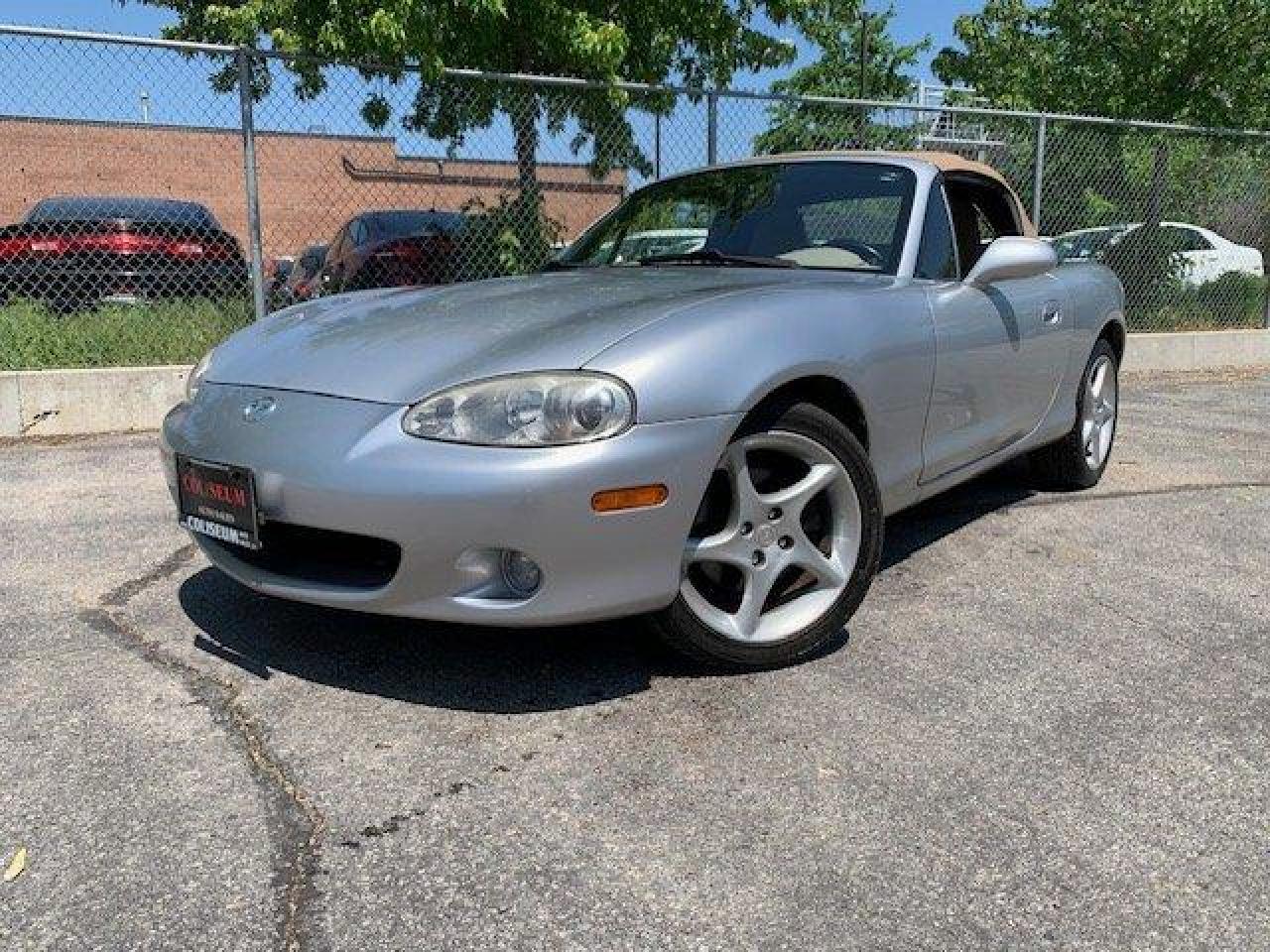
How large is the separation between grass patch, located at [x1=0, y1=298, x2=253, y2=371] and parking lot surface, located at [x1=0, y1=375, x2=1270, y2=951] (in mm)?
3114

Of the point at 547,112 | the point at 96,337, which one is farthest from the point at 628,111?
the point at 96,337

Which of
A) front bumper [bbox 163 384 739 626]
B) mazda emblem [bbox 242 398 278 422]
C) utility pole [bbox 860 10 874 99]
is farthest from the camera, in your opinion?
utility pole [bbox 860 10 874 99]

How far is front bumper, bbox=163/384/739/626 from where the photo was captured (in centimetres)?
235

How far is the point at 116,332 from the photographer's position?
255 inches

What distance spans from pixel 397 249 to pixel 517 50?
2.06 m

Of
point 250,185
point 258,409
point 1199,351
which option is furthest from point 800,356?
point 1199,351

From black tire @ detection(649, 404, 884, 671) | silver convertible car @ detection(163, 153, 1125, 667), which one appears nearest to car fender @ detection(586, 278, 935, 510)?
silver convertible car @ detection(163, 153, 1125, 667)

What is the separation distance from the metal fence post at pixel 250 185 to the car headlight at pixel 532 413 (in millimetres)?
4469

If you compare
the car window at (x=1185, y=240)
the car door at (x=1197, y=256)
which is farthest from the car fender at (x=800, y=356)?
the car door at (x=1197, y=256)

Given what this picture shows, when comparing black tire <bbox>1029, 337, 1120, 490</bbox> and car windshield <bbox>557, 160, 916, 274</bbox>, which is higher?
car windshield <bbox>557, 160, 916, 274</bbox>

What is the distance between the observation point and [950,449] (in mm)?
3549

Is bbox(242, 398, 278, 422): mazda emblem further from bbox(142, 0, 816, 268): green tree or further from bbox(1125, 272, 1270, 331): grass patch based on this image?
bbox(1125, 272, 1270, 331): grass patch

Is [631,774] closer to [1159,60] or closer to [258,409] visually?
[258,409]

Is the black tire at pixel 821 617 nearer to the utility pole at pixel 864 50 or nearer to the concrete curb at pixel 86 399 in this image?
the concrete curb at pixel 86 399
